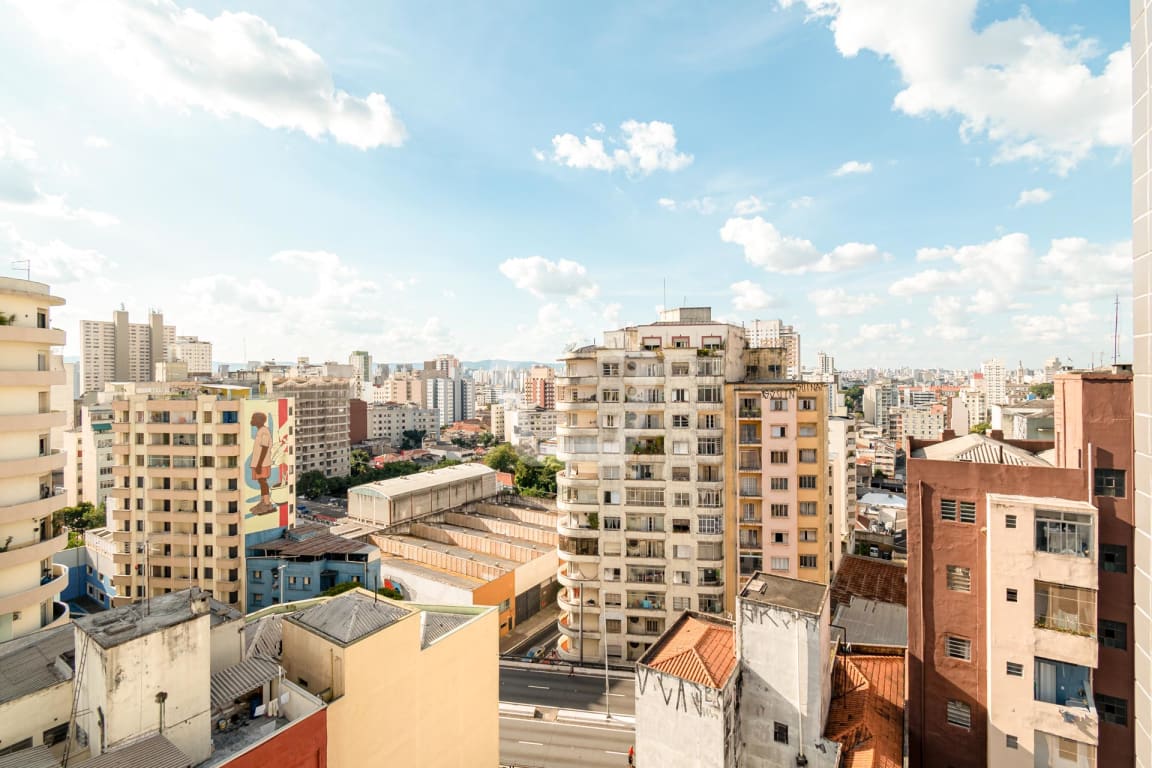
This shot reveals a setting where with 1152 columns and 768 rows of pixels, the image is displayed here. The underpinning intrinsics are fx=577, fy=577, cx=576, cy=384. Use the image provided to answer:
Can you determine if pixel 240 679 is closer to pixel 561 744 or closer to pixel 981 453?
pixel 561 744

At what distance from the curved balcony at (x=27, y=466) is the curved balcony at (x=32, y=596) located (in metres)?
4.54

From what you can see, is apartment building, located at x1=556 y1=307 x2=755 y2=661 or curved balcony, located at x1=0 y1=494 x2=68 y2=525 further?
apartment building, located at x1=556 y1=307 x2=755 y2=661

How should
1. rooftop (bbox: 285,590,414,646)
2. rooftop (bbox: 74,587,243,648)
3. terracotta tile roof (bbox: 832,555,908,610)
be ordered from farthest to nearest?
Answer: terracotta tile roof (bbox: 832,555,908,610)
rooftop (bbox: 285,590,414,646)
rooftop (bbox: 74,587,243,648)

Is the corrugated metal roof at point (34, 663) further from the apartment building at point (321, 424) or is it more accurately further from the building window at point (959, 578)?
the apartment building at point (321, 424)

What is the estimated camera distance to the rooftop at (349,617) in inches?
773

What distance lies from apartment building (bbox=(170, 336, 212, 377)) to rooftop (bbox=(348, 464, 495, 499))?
128032 mm

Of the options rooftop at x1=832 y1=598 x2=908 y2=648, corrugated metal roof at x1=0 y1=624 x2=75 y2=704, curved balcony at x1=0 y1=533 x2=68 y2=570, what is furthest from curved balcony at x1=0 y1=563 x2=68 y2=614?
rooftop at x1=832 y1=598 x2=908 y2=648

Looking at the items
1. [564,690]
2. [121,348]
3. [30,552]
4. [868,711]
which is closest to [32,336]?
[30,552]

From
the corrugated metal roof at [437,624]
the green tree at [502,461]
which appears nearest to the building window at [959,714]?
the corrugated metal roof at [437,624]

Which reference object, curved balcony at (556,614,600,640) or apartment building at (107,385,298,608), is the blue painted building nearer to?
apartment building at (107,385,298,608)

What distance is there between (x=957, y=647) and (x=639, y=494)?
23420mm

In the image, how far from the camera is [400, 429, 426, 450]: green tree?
167625 mm

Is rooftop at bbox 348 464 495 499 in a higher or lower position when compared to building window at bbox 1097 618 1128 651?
lower

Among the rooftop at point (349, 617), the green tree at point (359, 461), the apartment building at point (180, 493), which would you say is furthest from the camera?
the green tree at point (359, 461)
